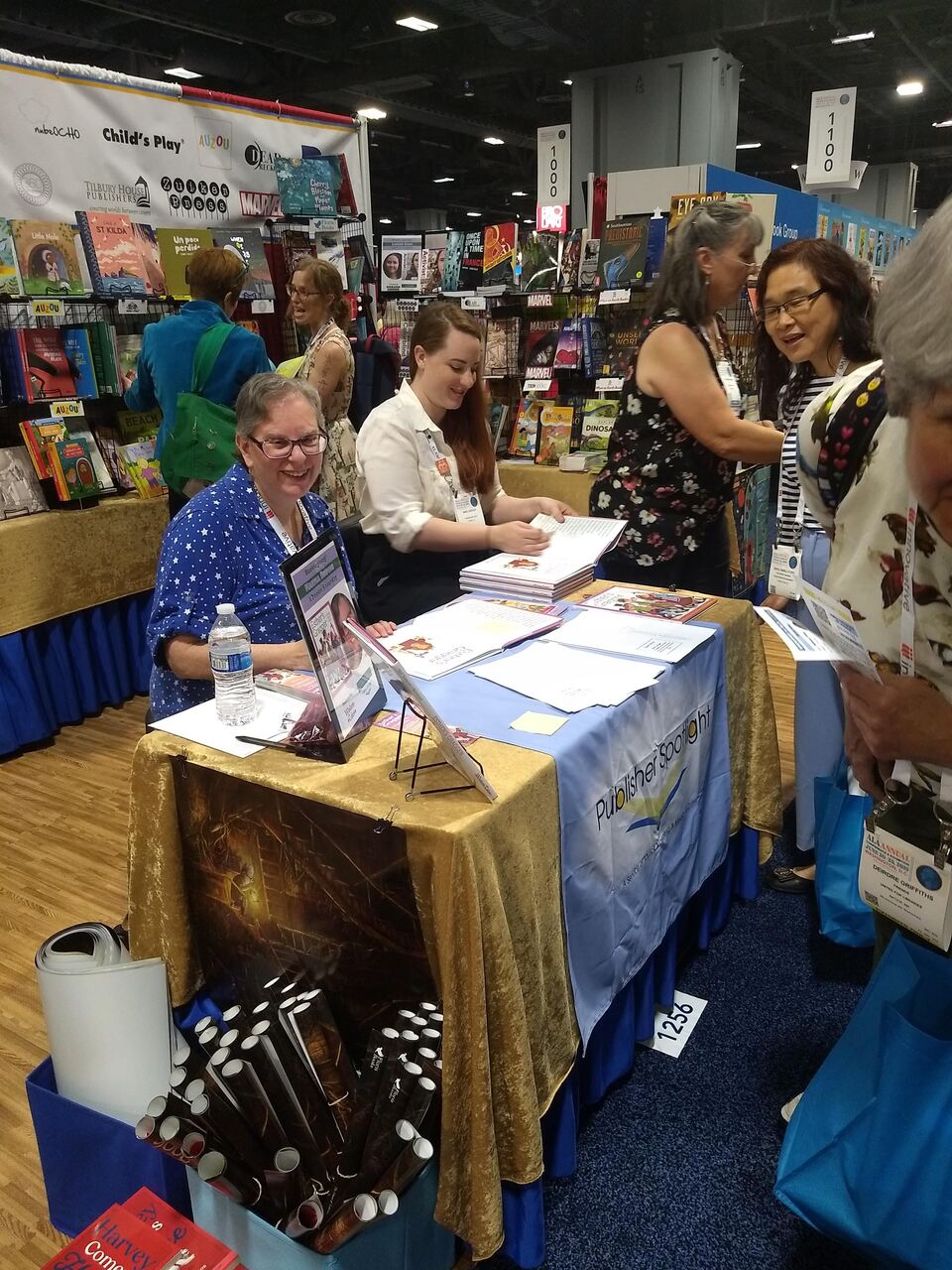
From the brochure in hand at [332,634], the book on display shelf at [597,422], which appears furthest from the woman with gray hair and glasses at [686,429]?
the book on display shelf at [597,422]

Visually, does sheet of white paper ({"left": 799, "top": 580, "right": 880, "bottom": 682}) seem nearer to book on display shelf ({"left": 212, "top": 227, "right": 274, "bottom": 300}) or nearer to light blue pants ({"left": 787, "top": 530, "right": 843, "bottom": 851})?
light blue pants ({"left": 787, "top": 530, "right": 843, "bottom": 851})

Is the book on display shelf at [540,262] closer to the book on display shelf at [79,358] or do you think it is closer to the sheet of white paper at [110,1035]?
the book on display shelf at [79,358]

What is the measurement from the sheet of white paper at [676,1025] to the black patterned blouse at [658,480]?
1178mm

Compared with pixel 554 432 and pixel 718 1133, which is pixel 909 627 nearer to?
pixel 718 1133

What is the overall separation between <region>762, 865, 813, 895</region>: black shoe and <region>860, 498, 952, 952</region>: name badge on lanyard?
56.0 inches

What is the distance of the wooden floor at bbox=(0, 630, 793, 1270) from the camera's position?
1744 millimetres

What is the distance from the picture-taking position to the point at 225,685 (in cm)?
164

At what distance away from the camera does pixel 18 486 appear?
149 inches

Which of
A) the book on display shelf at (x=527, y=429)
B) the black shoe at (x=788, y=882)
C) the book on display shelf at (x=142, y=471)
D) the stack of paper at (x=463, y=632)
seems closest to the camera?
the stack of paper at (x=463, y=632)

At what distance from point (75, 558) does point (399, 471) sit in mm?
2005

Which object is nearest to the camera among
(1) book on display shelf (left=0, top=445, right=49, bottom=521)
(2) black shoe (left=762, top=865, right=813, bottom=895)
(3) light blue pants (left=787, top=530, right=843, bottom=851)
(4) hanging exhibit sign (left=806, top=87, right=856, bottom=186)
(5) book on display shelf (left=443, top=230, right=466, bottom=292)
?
(3) light blue pants (left=787, top=530, right=843, bottom=851)

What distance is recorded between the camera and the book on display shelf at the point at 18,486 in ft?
12.3

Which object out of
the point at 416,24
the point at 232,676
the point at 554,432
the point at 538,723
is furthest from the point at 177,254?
the point at 416,24

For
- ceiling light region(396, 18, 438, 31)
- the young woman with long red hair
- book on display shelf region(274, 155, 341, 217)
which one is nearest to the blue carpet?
the young woman with long red hair
